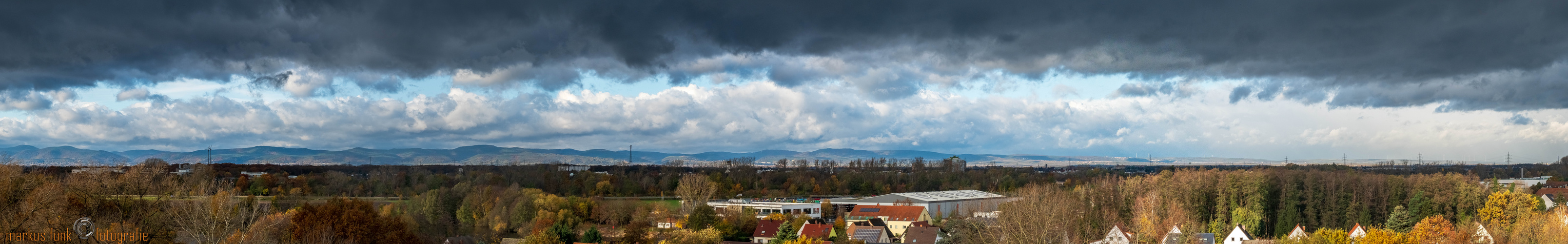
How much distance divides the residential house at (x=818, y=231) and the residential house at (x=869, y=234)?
88cm

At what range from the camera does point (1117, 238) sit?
1826 inches

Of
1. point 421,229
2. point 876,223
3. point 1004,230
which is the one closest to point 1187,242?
point 1004,230

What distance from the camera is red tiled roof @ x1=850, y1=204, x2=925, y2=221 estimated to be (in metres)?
67.9

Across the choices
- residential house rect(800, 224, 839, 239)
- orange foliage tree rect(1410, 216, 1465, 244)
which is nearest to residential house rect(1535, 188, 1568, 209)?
orange foliage tree rect(1410, 216, 1465, 244)

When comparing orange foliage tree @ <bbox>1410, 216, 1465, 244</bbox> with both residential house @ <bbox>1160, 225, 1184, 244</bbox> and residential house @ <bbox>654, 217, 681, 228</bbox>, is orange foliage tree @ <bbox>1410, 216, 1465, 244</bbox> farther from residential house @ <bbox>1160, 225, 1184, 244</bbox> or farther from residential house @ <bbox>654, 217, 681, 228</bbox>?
residential house @ <bbox>654, 217, 681, 228</bbox>

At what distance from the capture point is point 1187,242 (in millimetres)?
42219

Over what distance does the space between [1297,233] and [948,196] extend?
145ft

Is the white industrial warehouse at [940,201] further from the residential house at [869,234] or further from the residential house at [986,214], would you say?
the residential house at [869,234]

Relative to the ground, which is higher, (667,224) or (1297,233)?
(1297,233)

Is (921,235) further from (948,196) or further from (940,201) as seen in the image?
(948,196)

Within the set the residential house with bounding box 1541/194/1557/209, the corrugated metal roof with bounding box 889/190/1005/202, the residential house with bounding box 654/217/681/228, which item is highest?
the residential house with bounding box 1541/194/1557/209

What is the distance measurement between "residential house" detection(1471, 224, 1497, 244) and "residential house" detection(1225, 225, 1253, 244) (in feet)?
34.0

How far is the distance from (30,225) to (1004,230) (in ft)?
106

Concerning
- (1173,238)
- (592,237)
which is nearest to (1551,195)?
(1173,238)
